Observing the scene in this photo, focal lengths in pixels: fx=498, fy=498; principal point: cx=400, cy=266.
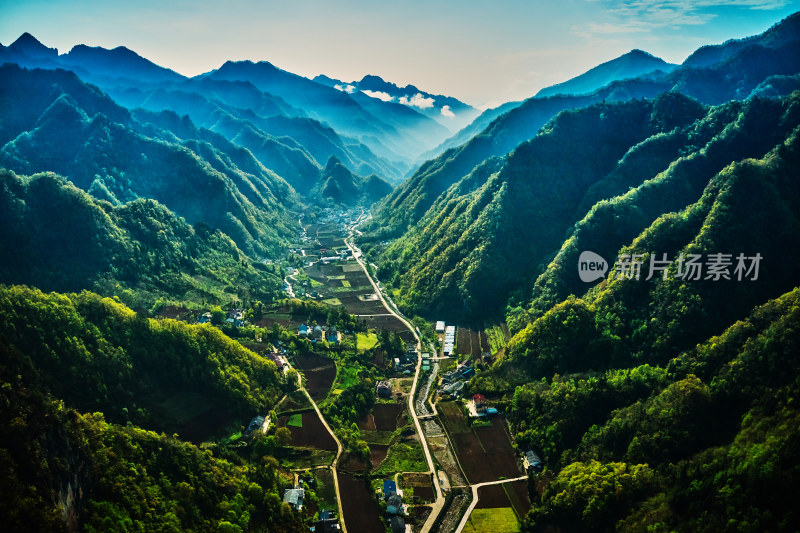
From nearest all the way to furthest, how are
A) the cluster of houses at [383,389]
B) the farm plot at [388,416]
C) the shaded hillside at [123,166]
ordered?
1. the farm plot at [388,416]
2. the cluster of houses at [383,389]
3. the shaded hillside at [123,166]

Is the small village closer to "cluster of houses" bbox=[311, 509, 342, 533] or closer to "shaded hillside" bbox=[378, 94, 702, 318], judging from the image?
"cluster of houses" bbox=[311, 509, 342, 533]

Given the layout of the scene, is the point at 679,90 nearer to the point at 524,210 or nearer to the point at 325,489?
the point at 524,210

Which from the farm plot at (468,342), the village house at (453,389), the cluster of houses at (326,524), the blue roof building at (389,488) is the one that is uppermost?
the farm plot at (468,342)

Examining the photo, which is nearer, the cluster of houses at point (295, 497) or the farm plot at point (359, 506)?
the farm plot at point (359, 506)

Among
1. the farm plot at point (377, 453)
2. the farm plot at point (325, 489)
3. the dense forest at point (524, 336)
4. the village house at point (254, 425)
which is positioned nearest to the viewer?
the dense forest at point (524, 336)

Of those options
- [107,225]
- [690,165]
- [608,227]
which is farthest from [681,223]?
[107,225]

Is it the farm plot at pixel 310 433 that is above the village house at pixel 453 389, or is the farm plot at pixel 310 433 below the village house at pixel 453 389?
below

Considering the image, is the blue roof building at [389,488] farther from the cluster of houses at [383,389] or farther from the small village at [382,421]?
the cluster of houses at [383,389]

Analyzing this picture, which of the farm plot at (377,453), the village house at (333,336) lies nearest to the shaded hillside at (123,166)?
the village house at (333,336)
